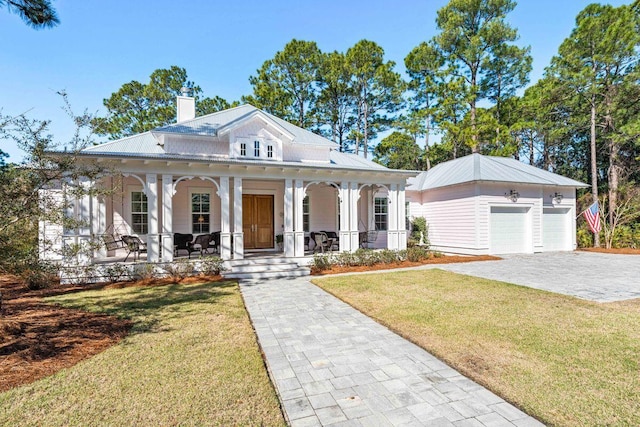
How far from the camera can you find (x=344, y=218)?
1191cm

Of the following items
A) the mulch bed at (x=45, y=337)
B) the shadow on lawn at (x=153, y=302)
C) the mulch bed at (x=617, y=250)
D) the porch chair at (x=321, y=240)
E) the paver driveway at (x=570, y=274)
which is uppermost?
the porch chair at (x=321, y=240)

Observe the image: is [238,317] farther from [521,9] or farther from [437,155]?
[521,9]

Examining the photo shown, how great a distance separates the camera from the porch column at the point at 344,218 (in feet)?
38.6

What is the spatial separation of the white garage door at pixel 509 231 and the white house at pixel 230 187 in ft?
16.6

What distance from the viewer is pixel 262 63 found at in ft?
77.4

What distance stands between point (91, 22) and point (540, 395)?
11.4 metres

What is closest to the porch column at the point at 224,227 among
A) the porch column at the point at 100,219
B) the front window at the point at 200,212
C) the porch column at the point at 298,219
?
the porch column at the point at 298,219

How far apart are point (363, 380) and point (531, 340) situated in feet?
8.79

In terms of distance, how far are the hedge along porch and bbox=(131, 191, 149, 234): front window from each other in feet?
0.11

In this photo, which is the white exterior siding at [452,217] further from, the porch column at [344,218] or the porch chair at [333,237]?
the porch column at [344,218]

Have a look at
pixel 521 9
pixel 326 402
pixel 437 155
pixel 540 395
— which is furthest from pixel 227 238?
pixel 521 9

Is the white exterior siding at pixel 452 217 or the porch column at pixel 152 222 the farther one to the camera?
the white exterior siding at pixel 452 217

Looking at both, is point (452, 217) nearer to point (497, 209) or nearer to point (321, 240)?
point (497, 209)

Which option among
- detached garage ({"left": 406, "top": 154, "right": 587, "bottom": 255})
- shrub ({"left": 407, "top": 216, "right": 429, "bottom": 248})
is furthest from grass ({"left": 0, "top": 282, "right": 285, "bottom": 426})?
shrub ({"left": 407, "top": 216, "right": 429, "bottom": 248})
